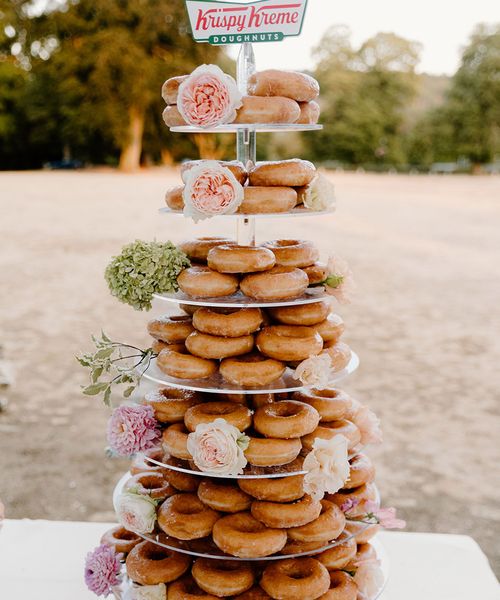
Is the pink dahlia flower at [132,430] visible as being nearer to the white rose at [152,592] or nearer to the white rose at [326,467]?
the white rose at [152,592]

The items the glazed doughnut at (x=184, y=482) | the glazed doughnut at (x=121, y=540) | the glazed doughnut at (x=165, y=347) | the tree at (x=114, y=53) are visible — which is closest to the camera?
the glazed doughnut at (x=165, y=347)

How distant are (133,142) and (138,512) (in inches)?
1343

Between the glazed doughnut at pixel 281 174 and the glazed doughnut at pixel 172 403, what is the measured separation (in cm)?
87

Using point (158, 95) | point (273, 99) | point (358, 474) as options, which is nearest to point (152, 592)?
point (358, 474)

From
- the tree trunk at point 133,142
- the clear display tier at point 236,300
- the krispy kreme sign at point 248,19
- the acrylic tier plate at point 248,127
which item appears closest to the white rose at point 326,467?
the clear display tier at point 236,300

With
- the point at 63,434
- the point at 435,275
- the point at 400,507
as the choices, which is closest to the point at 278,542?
the point at 400,507

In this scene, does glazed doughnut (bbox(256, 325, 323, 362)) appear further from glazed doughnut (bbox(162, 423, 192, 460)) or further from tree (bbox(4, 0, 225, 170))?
tree (bbox(4, 0, 225, 170))

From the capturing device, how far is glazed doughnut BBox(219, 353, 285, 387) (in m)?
2.38

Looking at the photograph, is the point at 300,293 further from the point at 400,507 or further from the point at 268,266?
the point at 400,507

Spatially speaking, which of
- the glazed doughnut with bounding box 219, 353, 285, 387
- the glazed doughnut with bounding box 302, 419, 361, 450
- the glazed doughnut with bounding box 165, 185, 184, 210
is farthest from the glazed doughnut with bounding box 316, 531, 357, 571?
the glazed doughnut with bounding box 165, 185, 184, 210

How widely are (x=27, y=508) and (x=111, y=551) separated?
8.07 ft

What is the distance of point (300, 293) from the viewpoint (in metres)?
2.45

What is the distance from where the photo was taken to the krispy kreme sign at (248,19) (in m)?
2.30

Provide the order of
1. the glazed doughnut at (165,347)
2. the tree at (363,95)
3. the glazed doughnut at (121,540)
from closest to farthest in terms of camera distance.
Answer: the glazed doughnut at (165,347)
the glazed doughnut at (121,540)
the tree at (363,95)
